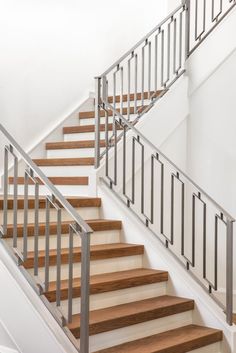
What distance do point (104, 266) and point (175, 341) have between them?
3.03 feet

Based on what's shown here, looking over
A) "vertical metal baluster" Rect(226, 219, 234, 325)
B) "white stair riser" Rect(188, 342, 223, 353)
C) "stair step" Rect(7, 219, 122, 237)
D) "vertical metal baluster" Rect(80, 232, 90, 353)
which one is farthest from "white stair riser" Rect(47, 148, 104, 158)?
"vertical metal baluster" Rect(80, 232, 90, 353)

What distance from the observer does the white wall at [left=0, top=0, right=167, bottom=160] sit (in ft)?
21.7

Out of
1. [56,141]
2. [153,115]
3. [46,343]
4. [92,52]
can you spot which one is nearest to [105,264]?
[46,343]

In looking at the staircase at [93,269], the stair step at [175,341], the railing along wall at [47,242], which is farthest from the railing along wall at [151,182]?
the railing along wall at [47,242]

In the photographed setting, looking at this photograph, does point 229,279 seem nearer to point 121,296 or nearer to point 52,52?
point 121,296

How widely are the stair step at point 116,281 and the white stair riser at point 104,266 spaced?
6cm

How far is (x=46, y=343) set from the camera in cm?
406

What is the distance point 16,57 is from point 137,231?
2.50 meters

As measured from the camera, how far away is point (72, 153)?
667 cm

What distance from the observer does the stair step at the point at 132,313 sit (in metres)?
4.29

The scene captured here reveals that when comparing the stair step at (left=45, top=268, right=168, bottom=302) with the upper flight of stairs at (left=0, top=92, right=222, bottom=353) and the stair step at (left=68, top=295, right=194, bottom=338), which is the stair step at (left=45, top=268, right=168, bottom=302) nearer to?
the upper flight of stairs at (left=0, top=92, right=222, bottom=353)

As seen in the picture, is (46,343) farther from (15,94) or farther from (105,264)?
(15,94)

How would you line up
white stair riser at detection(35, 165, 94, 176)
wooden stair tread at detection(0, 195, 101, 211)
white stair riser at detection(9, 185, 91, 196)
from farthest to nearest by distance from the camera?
white stair riser at detection(35, 165, 94, 176) < white stair riser at detection(9, 185, 91, 196) < wooden stair tread at detection(0, 195, 101, 211)

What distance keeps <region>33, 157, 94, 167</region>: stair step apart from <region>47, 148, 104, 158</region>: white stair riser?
234 mm
